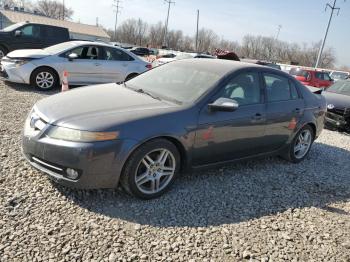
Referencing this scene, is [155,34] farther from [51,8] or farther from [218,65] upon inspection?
[218,65]

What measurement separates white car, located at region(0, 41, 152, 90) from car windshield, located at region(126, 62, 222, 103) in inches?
199

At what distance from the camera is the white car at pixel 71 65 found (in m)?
9.14

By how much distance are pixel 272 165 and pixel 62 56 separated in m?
6.53

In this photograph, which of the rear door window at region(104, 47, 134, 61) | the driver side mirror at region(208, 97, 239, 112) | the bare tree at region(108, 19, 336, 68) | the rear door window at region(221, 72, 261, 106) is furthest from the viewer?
the bare tree at region(108, 19, 336, 68)

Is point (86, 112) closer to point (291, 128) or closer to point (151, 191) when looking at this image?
point (151, 191)

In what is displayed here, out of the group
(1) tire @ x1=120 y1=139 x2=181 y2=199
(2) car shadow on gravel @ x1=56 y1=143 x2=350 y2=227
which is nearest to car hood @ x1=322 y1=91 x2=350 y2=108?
(2) car shadow on gravel @ x1=56 y1=143 x2=350 y2=227

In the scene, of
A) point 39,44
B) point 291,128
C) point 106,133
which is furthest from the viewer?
point 39,44

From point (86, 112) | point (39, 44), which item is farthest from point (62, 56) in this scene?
point (86, 112)

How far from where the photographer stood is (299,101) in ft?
18.5

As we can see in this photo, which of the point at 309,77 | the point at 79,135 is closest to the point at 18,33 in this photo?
the point at 79,135

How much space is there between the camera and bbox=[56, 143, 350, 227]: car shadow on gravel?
3723mm

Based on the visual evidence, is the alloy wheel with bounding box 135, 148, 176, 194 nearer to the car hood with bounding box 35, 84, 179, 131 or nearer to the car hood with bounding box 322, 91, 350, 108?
the car hood with bounding box 35, 84, 179, 131

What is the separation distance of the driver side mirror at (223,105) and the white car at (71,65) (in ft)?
20.7

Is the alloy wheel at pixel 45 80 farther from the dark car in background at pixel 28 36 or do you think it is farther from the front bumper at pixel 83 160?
the front bumper at pixel 83 160
